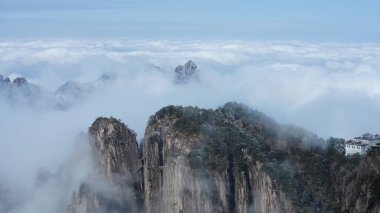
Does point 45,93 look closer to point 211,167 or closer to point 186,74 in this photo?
point 186,74

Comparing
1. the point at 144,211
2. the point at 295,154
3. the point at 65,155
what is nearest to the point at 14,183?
the point at 65,155

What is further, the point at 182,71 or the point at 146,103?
the point at 182,71

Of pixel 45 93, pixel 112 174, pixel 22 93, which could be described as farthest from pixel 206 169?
pixel 45 93

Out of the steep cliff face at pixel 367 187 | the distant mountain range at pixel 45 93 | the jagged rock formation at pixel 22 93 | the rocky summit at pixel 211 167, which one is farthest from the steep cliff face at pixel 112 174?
the jagged rock formation at pixel 22 93

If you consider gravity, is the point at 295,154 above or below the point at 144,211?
above

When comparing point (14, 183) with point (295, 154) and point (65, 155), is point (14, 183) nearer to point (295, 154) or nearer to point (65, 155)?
point (65, 155)

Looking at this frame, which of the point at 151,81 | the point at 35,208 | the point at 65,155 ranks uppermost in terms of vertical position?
the point at 151,81

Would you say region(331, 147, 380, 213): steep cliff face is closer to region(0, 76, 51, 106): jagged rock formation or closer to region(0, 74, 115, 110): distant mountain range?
region(0, 74, 115, 110): distant mountain range
